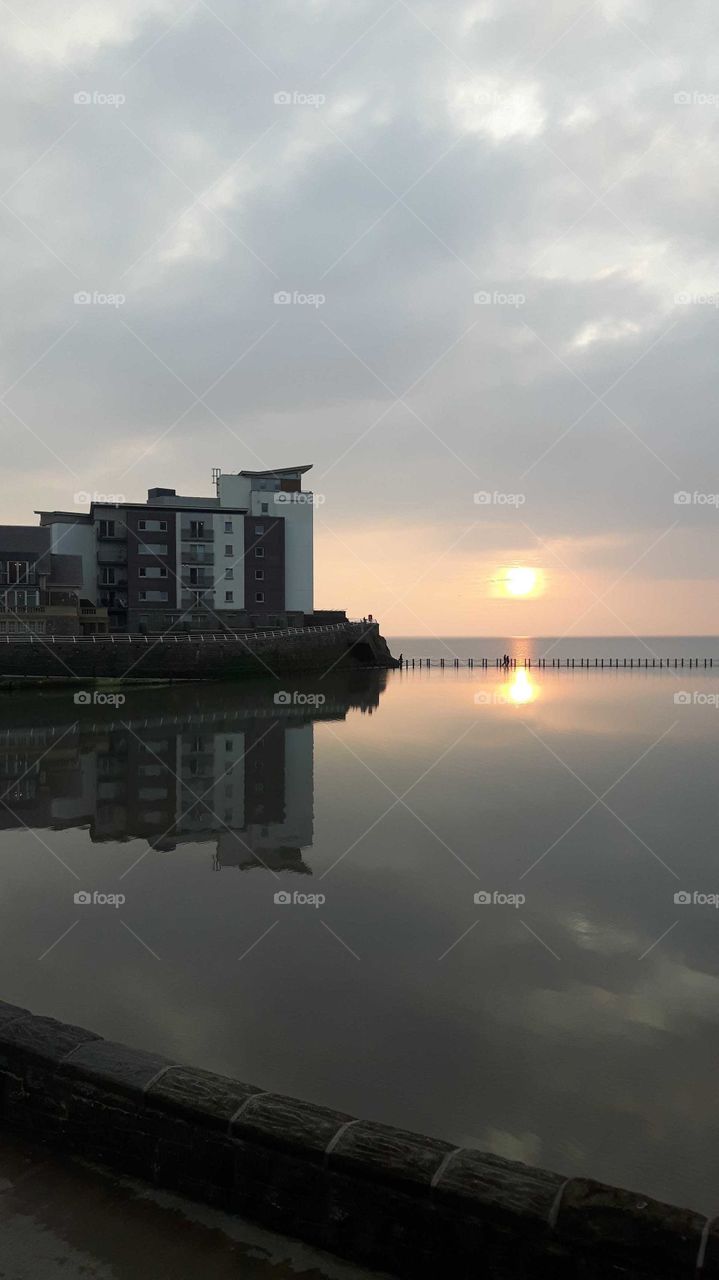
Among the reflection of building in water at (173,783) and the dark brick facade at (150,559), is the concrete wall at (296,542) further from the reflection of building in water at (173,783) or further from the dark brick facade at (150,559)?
the reflection of building in water at (173,783)

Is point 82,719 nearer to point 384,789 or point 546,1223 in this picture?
point 384,789

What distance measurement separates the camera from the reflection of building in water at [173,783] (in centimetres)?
1784

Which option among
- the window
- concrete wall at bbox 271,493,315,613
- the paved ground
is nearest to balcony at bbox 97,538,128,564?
the window

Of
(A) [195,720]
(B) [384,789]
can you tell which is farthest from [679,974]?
(A) [195,720]

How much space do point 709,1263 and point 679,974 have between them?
7.34 meters

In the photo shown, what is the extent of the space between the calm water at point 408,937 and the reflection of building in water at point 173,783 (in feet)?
0.47

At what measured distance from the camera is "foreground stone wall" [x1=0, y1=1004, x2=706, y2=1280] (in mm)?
4297

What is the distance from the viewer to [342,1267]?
4.71m

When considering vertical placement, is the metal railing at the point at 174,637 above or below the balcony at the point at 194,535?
below

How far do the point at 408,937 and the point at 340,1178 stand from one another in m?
7.34

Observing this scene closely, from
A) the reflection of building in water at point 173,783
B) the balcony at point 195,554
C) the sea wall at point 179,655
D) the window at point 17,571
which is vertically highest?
the balcony at point 195,554

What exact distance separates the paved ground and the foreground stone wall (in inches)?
5.1

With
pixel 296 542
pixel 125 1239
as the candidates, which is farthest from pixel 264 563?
pixel 125 1239

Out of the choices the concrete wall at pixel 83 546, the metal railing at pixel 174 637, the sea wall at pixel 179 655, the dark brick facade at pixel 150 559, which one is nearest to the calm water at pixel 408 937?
the sea wall at pixel 179 655
